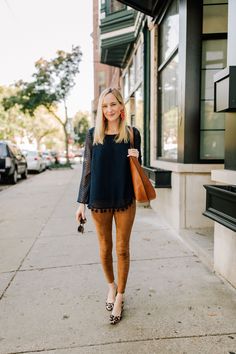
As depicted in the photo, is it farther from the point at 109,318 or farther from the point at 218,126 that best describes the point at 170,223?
the point at 109,318

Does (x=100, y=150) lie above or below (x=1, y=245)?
above

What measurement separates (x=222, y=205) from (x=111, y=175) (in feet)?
3.54

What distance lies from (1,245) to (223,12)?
488 centimetres

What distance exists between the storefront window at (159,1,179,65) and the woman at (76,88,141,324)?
12.0 ft

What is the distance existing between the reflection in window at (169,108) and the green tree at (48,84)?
1801 centimetres

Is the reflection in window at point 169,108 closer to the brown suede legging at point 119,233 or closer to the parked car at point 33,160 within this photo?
the brown suede legging at point 119,233

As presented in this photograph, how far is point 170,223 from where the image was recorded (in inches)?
236

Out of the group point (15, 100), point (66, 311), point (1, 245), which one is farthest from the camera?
point (15, 100)

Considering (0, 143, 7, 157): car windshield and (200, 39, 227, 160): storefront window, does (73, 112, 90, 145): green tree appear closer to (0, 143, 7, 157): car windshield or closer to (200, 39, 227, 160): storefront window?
(0, 143, 7, 157): car windshield

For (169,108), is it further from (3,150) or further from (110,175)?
(3,150)

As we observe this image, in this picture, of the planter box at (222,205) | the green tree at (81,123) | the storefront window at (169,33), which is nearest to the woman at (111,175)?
the planter box at (222,205)

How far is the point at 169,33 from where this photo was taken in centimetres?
650

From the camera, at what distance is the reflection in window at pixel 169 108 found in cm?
610

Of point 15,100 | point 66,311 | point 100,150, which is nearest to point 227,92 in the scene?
point 100,150
